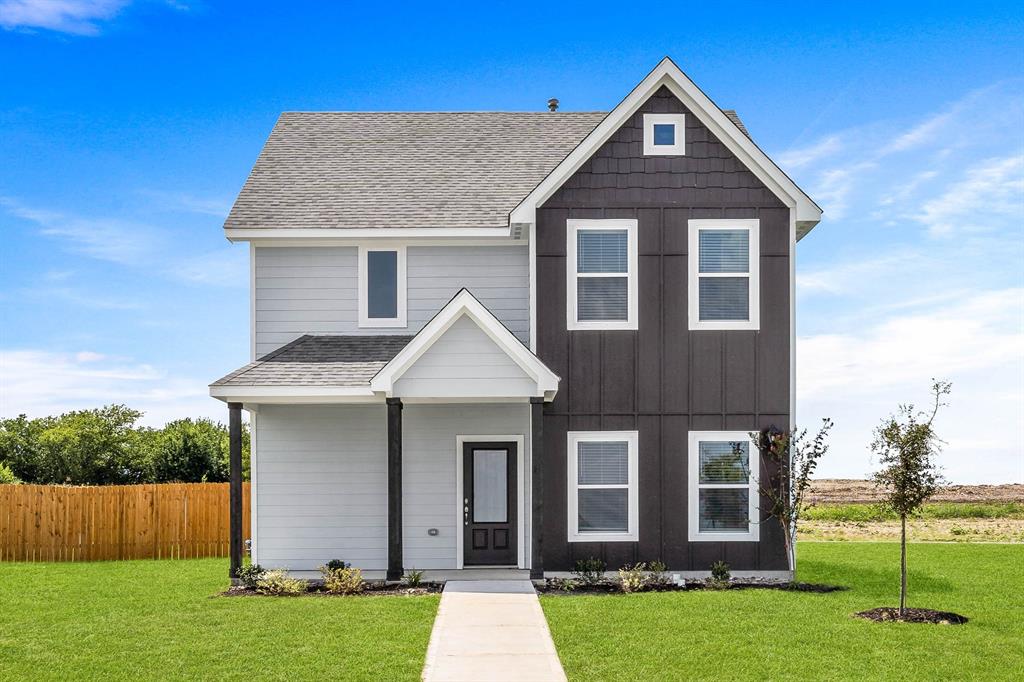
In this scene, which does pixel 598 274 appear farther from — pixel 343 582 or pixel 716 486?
pixel 343 582

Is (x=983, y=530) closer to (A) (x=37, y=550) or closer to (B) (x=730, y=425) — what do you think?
(B) (x=730, y=425)

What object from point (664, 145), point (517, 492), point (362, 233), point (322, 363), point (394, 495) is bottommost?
point (517, 492)

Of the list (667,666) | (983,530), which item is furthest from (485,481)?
(983,530)

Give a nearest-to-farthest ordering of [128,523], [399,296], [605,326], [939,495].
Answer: [605,326], [399,296], [128,523], [939,495]

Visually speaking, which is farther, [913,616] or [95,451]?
[95,451]

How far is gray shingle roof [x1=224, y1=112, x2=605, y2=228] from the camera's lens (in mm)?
18891

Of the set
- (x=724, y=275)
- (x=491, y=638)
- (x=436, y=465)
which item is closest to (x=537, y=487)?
(x=436, y=465)

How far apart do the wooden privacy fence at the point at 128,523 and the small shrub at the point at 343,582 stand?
7.64 metres

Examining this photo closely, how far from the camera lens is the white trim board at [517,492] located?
18172mm

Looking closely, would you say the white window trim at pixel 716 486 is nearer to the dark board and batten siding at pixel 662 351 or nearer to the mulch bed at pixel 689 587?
the dark board and batten siding at pixel 662 351

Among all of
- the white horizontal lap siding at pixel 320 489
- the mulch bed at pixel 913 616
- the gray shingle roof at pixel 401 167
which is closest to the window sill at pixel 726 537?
the mulch bed at pixel 913 616

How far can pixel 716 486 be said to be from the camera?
17.5m

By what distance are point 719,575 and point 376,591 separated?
5781mm

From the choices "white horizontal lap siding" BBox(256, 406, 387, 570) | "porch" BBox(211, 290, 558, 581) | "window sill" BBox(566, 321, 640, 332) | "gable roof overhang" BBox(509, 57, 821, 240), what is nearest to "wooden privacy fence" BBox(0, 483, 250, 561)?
"white horizontal lap siding" BBox(256, 406, 387, 570)
